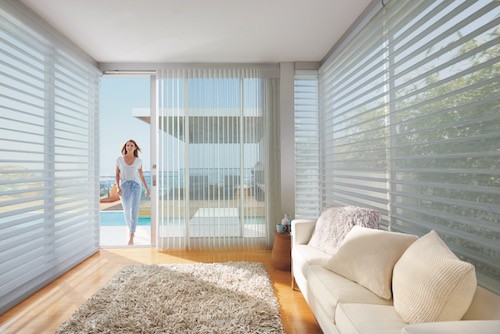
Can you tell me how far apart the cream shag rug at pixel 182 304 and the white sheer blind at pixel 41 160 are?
762mm

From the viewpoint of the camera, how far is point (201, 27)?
3.20 meters

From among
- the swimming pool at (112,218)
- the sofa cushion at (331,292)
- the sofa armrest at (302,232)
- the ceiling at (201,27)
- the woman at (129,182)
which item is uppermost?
the ceiling at (201,27)

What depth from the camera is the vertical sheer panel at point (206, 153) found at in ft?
14.0

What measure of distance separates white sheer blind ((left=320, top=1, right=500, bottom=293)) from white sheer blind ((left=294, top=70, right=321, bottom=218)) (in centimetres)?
105

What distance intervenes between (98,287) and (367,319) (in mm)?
2656

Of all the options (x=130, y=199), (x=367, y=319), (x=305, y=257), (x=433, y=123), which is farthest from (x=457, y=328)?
(x=130, y=199)

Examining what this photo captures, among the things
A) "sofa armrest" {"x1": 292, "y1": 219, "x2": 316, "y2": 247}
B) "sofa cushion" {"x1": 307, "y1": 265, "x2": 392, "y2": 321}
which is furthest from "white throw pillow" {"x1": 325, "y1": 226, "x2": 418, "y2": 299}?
"sofa armrest" {"x1": 292, "y1": 219, "x2": 316, "y2": 247}

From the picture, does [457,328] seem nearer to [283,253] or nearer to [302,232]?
[302,232]

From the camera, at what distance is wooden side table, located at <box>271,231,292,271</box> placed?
341 centimetres

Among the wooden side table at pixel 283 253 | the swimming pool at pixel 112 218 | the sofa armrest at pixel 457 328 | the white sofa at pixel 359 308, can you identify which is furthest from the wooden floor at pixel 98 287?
the swimming pool at pixel 112 218

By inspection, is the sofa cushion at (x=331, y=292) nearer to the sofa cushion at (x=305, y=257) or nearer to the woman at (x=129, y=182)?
the sofa cushion at (x=305, y=257)

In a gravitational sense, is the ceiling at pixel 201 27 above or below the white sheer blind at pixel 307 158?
above

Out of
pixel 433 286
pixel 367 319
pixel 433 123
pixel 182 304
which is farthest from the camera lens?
pixel 182 304

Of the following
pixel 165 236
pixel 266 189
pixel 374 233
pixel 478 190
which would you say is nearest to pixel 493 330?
pixel 478 190
